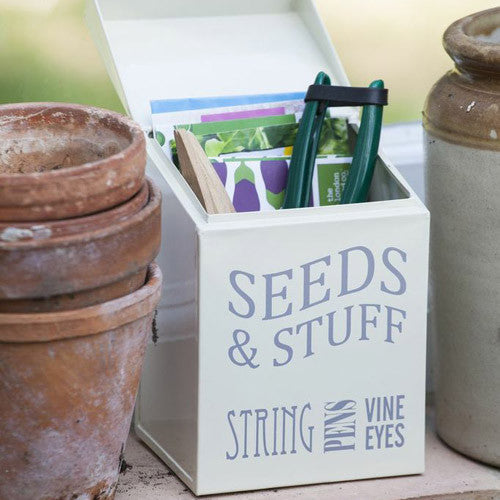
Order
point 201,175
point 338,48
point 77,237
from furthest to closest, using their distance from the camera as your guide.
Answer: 1. point 338,48
2. point 201,175
3. point 77,237

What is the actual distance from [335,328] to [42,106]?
443 mm

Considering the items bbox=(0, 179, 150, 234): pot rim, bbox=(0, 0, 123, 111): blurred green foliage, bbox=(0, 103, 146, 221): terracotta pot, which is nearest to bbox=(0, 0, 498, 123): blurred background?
bbox=(0, 0, 123, 111): blurred green foliage

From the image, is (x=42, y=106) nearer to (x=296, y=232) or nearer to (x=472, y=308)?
(x=296, y=232)

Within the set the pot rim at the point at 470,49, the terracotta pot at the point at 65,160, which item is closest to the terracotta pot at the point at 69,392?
the terracotta pot at the point at 65,160

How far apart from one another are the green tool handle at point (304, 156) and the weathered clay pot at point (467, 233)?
15cm

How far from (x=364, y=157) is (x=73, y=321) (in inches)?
18.5

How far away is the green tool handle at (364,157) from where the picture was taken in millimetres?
1486

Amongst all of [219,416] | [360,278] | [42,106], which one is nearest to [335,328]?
[360,278]

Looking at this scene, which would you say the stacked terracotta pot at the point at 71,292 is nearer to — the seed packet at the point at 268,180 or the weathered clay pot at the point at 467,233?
the seed packet at the point at 268,180

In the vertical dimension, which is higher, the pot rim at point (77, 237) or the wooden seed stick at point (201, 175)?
the pot rim at point (77, 237)

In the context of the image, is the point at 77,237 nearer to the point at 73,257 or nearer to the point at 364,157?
the point at 73,257

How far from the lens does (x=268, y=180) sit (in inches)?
60.8

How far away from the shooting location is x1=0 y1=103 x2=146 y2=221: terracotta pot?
A: 46.4 inches

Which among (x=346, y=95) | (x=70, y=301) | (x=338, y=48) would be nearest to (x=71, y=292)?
(x=70, y=301)
